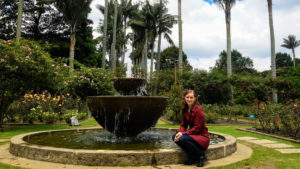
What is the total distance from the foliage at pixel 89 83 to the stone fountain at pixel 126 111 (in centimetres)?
1067

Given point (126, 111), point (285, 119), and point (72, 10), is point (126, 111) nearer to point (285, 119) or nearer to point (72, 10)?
point (285, 119)

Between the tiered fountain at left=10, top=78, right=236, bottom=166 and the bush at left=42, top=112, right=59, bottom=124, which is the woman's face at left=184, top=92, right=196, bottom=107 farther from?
the bush at left=42, top=112, right=59, bottom=124

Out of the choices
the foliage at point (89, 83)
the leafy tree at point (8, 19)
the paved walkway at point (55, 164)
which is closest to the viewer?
the paved walkway at point (55, 164)

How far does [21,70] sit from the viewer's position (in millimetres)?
8820

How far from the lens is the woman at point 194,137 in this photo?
12.5 feet

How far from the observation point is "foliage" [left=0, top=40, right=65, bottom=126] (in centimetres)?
851

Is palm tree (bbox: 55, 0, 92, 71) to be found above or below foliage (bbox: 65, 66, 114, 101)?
above

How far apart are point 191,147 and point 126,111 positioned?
183 centimetres

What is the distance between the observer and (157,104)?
5293 mm

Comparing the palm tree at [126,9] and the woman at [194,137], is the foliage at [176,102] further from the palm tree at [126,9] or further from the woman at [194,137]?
the palm tree at [126,9]

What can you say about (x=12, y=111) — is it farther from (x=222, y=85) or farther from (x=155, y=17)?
(x=155, y=17)

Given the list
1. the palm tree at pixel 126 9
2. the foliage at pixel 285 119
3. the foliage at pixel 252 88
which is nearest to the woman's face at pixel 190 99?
the foliage at pixel 285 119

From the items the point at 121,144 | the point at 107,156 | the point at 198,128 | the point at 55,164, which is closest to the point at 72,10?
the point at 121,144

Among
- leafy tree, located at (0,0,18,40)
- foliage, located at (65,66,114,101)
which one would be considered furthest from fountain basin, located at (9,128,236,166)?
leafy tree, located at (0,0,18,40)
